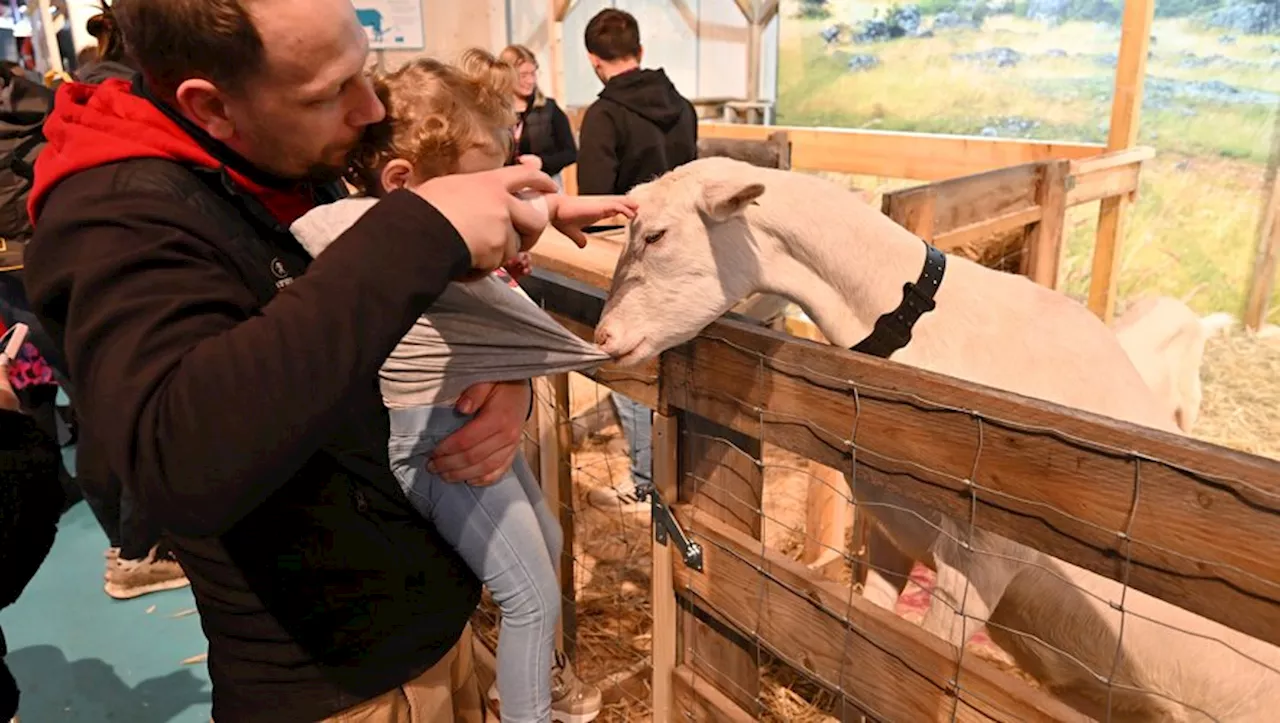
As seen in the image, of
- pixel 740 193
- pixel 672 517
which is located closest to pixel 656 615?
pixel 672 517

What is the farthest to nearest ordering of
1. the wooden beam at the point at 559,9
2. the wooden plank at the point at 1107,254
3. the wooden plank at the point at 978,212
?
the wooden beam at the point at 559,9 → the wooden plank at the point at 1107,254 → the wooden plank at the point at 978,212

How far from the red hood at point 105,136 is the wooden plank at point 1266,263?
8.49 meters

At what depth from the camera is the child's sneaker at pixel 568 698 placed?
2.59 m

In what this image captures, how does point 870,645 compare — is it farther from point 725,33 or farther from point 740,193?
point 725,33

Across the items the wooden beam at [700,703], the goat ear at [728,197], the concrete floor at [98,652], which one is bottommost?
the concrete floor at [98,652]

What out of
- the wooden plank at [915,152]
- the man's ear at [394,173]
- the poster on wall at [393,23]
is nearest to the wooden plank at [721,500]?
the man's ear at [394,173]

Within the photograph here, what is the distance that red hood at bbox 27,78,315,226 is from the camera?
1.03 metres

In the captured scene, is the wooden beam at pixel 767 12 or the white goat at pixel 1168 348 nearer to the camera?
the white goat at pixel 1168 348

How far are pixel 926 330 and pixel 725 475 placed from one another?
0.58 m

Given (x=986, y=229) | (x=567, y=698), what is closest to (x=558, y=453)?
(x=567, y=698)

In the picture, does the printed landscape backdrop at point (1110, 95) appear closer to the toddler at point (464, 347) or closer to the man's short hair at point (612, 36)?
the man's short hair at point (612, 36)

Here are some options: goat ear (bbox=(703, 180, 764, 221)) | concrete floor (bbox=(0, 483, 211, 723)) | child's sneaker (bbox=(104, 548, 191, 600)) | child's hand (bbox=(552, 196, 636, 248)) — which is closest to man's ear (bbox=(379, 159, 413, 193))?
child's hand (bbox=(552, 196, 636, 248))

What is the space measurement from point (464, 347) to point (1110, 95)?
28.6 ft

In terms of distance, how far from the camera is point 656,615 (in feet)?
7.23
